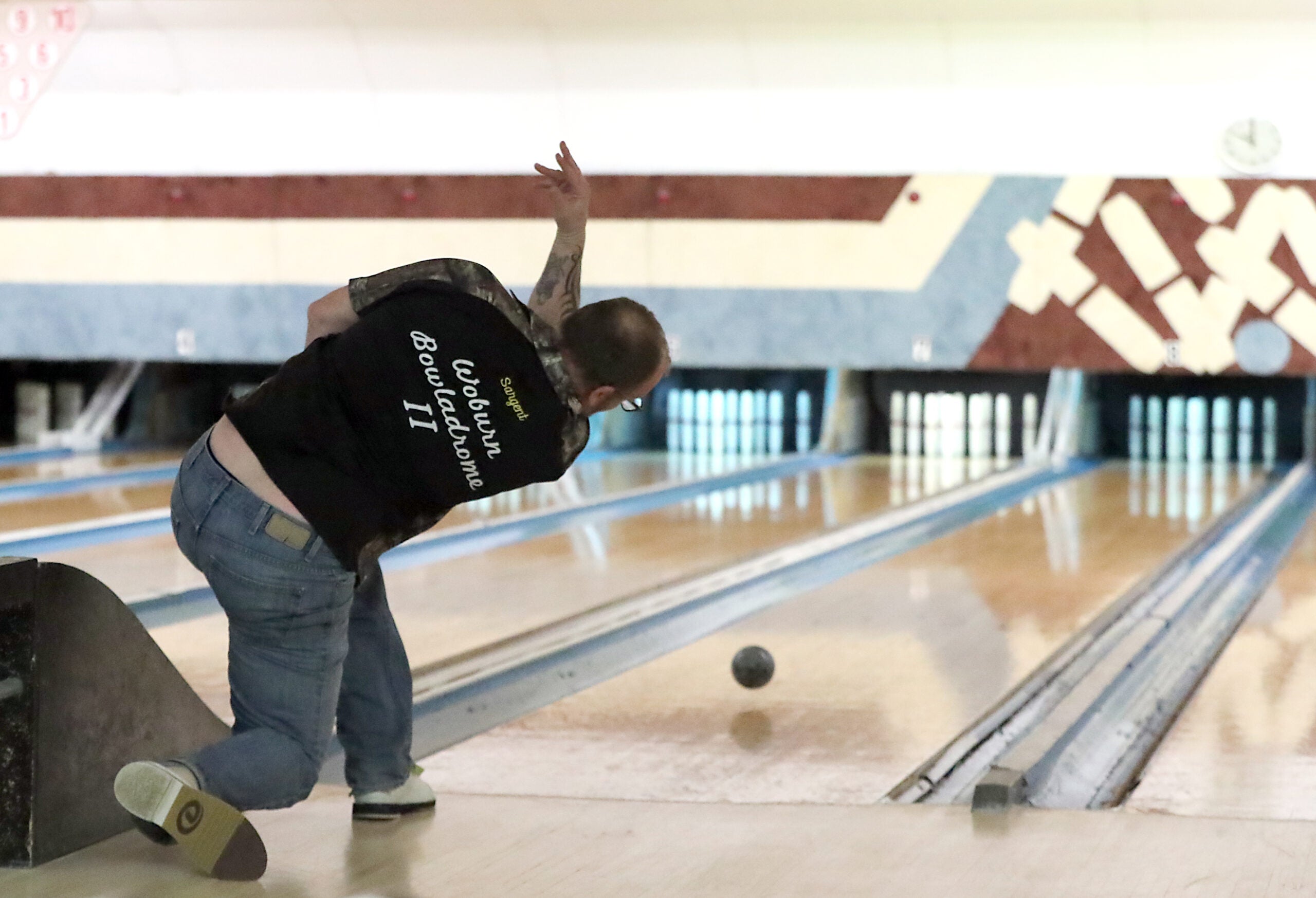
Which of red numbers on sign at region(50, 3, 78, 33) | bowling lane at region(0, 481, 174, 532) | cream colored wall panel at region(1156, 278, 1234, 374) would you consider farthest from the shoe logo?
red numbers on sign at region(50, 3, 78, 33)

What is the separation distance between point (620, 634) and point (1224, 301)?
5127 mm

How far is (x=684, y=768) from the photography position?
2754 mm

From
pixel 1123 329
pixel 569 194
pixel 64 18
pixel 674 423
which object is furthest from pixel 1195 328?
pixel 569 194

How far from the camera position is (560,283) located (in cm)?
223

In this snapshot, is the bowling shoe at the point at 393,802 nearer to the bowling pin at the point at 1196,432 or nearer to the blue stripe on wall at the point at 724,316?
the blue stripe on wall at the point at 724,316

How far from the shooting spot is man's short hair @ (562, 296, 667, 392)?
79.4 inches

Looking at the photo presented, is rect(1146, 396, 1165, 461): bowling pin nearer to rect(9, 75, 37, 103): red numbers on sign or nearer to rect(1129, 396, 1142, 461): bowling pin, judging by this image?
rect(1129, 396, 1142, 461): bowling pin

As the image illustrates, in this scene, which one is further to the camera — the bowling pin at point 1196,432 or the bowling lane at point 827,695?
the bowling pin at point 1196,432

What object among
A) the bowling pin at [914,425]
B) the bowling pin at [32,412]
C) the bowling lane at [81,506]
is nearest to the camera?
Answer: the bowling lane at [81,506]

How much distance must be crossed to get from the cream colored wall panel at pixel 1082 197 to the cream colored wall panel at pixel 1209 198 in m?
0.36

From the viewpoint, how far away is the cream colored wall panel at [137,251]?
8719 millimetres

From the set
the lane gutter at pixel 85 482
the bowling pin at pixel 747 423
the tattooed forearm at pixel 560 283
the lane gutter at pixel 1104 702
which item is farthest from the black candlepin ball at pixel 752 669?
the bowling pin at pixel 747 423

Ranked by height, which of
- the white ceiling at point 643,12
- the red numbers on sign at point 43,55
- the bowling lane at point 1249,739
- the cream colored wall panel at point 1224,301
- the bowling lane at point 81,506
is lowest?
the bowling lane at point 81,506

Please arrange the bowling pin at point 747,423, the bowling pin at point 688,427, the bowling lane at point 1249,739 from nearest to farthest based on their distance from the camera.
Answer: the bowling lane at point 1249,739 < the bowling pin at point 747,423 < the bowling pin at point 688,427
